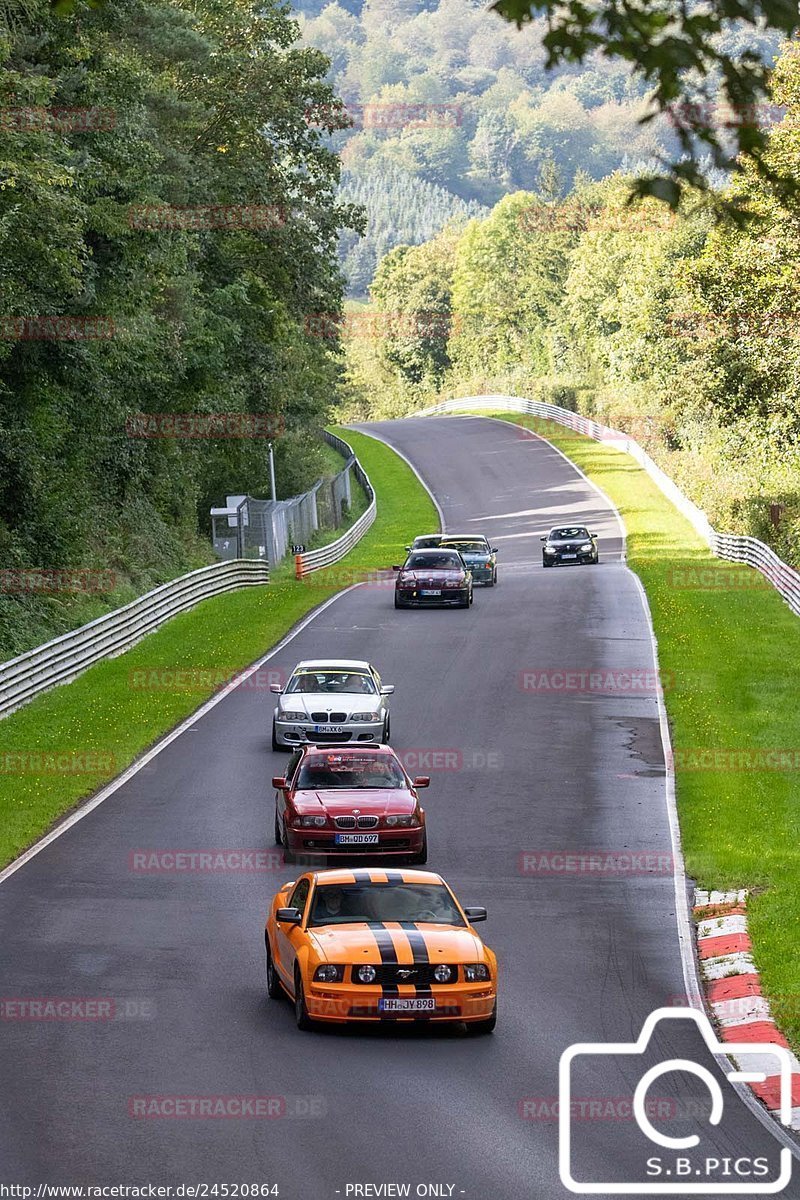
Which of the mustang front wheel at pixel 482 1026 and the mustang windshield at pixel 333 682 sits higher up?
the mustang windshield at pixel 333 682

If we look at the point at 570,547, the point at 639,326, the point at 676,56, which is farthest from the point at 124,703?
the point at 639,326

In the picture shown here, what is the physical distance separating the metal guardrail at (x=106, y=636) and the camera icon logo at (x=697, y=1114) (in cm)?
1984

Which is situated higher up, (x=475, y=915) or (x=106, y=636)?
(x=475, y=915)

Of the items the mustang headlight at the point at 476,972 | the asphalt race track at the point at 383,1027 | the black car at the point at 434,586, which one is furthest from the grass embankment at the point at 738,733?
the black car at the point at 434,586

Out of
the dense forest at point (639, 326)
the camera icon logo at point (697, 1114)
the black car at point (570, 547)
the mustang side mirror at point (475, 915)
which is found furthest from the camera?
the black car at point (570, 547)

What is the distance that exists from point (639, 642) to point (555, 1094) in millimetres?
26982

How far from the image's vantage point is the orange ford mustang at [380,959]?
1288 cm

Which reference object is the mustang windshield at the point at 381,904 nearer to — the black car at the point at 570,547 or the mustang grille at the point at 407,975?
the mustang grille at the point at 407,975

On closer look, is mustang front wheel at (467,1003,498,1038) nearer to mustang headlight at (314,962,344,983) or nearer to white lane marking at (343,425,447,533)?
mustang headlight at (314,962,344,983)

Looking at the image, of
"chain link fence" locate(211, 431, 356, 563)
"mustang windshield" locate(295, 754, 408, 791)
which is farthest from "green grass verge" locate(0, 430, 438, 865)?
"mustang windshield" locate(295, 754, 408, 791)

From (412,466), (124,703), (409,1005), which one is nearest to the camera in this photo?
(409,1005)

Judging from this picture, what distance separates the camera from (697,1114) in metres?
11.0

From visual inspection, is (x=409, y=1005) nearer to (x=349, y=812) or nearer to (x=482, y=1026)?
(x=482, y=1026)

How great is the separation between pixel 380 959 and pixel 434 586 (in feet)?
105
